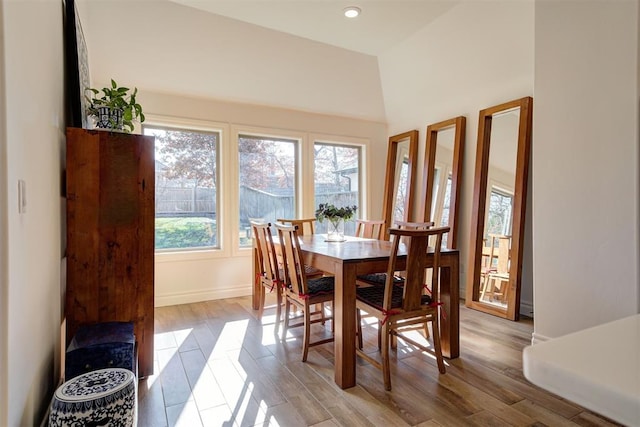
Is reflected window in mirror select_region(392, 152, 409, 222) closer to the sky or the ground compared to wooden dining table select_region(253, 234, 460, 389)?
closer to the sky

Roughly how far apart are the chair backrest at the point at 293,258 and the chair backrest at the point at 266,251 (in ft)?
0.86

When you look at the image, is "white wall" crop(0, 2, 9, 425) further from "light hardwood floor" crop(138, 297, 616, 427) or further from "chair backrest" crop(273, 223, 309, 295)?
"chair backrest" crop(273, 223, 309, 295)

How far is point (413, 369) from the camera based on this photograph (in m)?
2.35

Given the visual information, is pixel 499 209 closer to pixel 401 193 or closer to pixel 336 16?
pixel 401 193

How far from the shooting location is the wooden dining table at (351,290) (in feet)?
7.07

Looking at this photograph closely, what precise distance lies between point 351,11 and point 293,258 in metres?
2.55

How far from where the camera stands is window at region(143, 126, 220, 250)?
4012 millimetres

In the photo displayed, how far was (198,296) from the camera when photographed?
161 inches

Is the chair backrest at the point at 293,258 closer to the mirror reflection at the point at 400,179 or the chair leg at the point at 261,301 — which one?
the chair leg at the point at 261,301

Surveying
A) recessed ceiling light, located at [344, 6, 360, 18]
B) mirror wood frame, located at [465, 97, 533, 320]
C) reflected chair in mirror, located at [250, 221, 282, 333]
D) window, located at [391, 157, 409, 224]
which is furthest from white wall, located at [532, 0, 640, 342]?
window, located at [391, 157, 409, 224]

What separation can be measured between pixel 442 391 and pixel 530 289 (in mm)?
1977

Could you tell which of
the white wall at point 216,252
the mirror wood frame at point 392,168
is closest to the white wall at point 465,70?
the mirror wood frame at point 392,168

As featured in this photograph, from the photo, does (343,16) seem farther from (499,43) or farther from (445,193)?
(445,193)

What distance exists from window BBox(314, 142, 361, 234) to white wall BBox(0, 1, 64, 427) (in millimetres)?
3289
